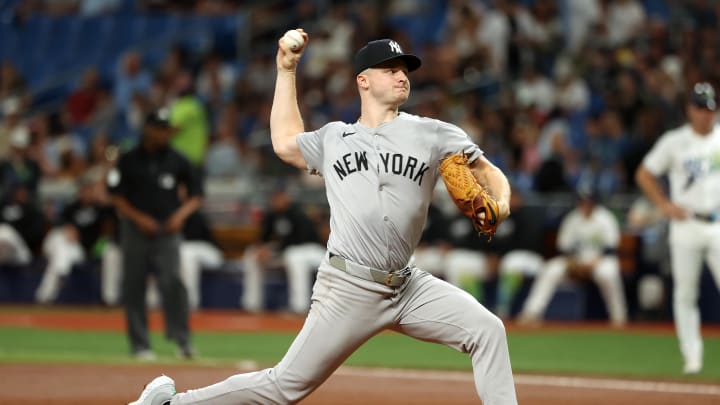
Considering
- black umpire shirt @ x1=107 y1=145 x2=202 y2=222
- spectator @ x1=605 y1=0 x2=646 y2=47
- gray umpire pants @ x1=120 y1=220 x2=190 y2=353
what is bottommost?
gray umpire pants @ x1=120 y1=220 x2=190 y2=353

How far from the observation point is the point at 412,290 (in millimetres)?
6520

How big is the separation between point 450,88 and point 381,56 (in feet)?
47.9

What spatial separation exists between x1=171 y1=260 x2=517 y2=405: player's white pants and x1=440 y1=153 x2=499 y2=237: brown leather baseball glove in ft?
1.54

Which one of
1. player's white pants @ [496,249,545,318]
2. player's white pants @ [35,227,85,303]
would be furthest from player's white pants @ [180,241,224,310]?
player's white pants @ [496,249,545,318]

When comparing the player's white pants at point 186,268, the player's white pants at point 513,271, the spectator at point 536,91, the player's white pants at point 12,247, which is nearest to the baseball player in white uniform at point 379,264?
the player's white pants at point 513,271

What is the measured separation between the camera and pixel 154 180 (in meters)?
13.3

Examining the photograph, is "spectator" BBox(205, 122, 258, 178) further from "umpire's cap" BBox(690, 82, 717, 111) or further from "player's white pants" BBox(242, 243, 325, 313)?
"umpire's cap" BBox(690, 82, 717, 111)

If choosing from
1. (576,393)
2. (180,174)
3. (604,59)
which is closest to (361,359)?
(180,174)

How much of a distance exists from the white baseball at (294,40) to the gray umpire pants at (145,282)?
22.1 feet

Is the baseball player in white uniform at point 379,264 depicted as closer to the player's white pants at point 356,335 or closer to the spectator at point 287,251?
the player's white pants at point 356,335

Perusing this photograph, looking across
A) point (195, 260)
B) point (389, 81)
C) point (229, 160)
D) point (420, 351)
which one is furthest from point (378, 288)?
point (229, 160)

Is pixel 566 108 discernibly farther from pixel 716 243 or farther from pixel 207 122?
pixel 716 243

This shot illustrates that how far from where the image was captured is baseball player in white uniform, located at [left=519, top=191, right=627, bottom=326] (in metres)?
17.9

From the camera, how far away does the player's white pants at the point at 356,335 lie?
6309 mm
